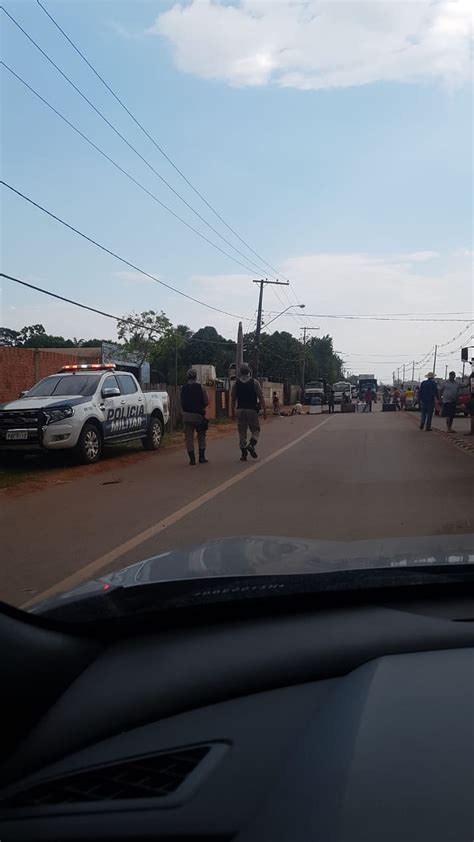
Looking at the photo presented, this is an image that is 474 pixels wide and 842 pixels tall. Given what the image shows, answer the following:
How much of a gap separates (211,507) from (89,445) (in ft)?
18.9

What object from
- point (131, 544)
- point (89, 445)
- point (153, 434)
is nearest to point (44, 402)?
point (89, 445)

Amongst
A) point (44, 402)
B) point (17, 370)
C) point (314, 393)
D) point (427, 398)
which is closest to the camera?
point (44, 402)

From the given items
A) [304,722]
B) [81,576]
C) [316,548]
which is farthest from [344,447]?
[304,722]

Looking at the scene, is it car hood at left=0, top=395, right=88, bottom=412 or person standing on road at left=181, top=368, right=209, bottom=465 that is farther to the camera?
person standing on road at left=181, top=368, right=209, bottom=465

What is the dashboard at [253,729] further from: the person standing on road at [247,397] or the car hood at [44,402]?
the person standing on road at [247,397]

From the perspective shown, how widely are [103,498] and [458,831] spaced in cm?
896

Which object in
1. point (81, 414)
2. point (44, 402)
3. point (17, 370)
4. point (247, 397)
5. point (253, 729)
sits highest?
point (17, 370)

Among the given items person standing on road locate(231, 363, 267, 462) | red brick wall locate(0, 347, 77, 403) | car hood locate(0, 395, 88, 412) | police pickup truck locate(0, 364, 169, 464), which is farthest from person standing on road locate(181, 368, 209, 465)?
red brick wall locate(0, 347, 77, 403)

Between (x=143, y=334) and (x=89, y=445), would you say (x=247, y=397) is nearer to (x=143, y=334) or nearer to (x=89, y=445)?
(x=89, y=445)

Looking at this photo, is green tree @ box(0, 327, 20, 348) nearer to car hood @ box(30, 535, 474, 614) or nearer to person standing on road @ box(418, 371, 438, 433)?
person standing on road @ box(418, 371, 438, 433)

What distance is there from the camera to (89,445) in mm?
14312

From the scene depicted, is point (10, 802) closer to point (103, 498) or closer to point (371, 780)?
point (371, 780)

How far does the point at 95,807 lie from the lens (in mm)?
1790

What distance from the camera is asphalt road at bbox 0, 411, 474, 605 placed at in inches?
261
